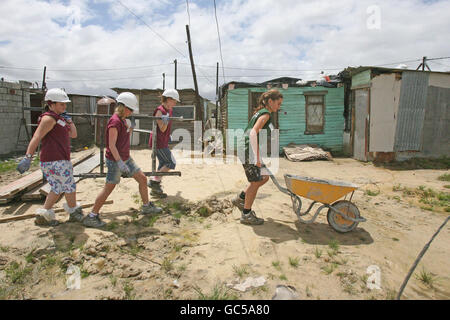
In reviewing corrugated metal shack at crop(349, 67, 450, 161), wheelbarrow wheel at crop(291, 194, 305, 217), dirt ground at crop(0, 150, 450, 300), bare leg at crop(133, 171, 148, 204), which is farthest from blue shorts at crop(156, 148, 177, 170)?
corrugated metal shack at crop(349, 67, 450, 161)

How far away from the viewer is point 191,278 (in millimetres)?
2521

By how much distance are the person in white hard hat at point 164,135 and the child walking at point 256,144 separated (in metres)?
1.72

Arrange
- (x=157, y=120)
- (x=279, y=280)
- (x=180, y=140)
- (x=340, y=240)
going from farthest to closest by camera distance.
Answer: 1. (x=180, y=140)
2. (x=157, y=120)
3. (x=340, y=240)
4. (x=279, y=280)

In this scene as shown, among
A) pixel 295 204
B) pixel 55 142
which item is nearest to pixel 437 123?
pixel 295 204

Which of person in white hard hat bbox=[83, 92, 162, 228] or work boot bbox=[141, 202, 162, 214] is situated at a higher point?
person in white hard hat bbox=[83, 92, 162, 228]

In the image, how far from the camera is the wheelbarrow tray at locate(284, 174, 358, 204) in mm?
3309

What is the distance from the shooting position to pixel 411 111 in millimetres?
9680

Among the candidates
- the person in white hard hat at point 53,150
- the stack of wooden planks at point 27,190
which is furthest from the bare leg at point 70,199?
the stack of wooden planks at point 27,190

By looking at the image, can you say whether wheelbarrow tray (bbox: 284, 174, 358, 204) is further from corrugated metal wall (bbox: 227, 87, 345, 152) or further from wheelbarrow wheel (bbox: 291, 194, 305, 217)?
corrugated metal wall (bbox: 227, 87, 345, 152)

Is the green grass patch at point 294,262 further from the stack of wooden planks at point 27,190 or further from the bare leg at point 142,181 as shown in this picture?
the stack of wooden planks at point 27,190

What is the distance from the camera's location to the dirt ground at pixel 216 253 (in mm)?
2385

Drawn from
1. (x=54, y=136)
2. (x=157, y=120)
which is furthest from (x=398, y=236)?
(x=54, y=136)
